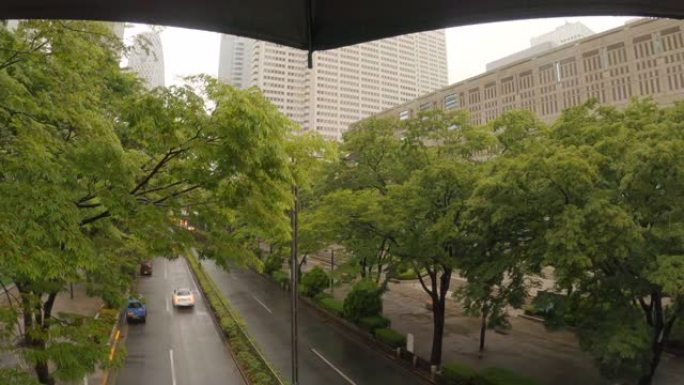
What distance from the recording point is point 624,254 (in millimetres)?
10898

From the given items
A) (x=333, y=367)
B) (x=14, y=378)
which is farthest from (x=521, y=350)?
(x=14, y=378)

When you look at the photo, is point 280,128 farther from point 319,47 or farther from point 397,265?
point 397,265

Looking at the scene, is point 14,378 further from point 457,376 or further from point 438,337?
point 438,337

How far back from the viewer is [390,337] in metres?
21.1

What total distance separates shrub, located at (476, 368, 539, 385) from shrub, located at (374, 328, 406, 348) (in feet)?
18.1

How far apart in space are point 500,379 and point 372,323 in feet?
29.3

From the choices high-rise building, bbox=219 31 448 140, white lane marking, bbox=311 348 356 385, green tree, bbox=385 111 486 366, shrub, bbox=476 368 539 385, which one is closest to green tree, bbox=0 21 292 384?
high-rise building, bbox=219 31 448 140

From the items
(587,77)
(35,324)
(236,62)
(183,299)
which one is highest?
(587,77)

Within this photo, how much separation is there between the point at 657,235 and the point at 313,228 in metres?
13.5

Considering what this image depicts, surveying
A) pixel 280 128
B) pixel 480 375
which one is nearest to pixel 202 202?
pixel 280 128

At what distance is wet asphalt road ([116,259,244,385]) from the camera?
17.3 metres

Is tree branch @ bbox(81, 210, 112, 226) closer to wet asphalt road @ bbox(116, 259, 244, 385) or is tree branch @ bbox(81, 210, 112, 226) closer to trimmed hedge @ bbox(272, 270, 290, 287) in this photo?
wet asphalt road @ bbox(116, 259, 244, 385)

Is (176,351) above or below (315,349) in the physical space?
above

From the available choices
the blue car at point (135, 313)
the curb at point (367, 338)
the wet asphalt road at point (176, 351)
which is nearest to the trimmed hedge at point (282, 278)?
the curb at point (367, 338)
